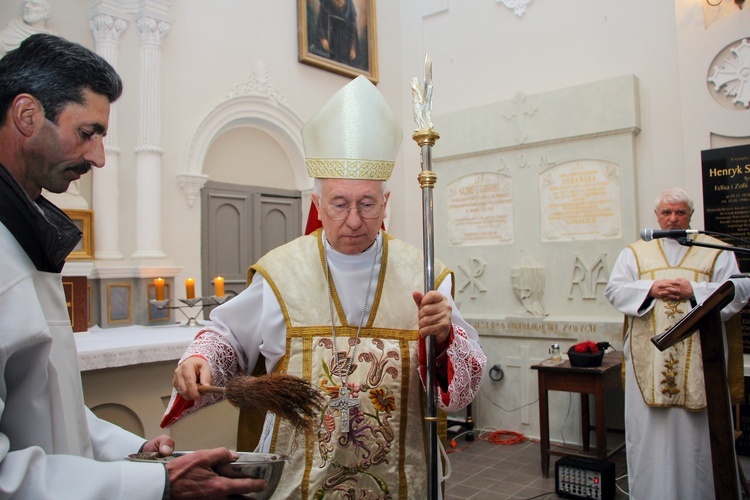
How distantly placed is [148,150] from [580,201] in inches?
169

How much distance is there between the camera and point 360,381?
1.95 metres

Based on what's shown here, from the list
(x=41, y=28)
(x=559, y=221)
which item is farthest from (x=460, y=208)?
(x=41, y=28)

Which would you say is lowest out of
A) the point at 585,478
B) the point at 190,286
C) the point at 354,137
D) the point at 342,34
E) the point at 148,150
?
the point at 585,478

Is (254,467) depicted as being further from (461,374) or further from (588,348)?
(588,348)

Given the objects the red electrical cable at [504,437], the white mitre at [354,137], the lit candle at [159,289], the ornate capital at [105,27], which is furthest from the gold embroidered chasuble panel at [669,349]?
the ornate capital at [105,27]

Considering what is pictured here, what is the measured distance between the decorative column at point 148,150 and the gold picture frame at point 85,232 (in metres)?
0.44

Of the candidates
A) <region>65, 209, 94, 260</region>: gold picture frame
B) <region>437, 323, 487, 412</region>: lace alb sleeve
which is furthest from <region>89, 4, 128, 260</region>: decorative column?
<region>437, 323, 487, 412</region>: lace alb sleeve

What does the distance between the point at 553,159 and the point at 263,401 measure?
560 cm

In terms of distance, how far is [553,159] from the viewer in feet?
21.0

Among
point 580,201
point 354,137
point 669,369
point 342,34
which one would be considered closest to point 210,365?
point 354,137

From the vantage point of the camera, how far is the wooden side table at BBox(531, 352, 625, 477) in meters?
4.79

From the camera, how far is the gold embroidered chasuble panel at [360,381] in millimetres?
1864

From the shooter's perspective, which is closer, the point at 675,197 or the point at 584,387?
the point at 675,197

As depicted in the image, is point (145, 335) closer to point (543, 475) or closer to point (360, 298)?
point (360, 298)
